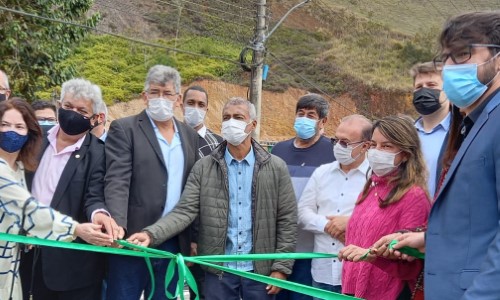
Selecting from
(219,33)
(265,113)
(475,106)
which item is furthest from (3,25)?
(219,33)

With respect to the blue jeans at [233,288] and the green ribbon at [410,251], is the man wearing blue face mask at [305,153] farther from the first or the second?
the green ribbon at [410,251]

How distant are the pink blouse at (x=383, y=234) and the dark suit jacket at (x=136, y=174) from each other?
142 cm

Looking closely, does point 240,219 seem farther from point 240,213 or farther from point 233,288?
point 233,288

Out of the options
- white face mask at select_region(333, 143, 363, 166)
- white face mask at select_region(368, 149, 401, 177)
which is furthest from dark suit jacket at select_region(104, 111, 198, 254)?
white face mask at select_region(368, 149, 401, 177)

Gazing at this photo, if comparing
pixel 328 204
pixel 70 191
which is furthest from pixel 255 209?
pixel 70 191

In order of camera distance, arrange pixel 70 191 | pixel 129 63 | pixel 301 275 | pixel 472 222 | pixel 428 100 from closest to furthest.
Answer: pixel 472 222 → pixel 70 191 → pixel 301 275 → pixel 428 100 → pixel 129 63

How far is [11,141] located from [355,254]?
2.31m

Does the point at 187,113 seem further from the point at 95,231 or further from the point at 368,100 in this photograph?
the point at 368,100

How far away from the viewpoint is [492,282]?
7.41ft

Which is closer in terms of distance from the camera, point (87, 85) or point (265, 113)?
point (87, 85)

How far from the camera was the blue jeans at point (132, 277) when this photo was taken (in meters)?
4.35

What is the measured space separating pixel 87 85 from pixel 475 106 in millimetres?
2905

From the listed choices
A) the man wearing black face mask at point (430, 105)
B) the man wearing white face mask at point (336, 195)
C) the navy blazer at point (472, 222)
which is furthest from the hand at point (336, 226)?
the navy blazer at point (472, 222)

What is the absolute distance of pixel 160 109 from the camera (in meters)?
4.59
